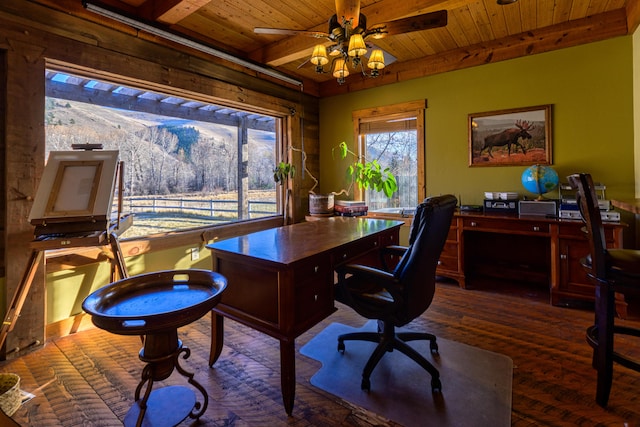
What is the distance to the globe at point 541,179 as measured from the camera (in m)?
3.09

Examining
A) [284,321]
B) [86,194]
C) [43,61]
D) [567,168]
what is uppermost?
[43,61]

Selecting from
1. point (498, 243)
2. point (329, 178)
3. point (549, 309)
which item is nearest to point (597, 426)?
point (549, 309)

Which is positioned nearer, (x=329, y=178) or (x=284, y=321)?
(x=284, y=321)

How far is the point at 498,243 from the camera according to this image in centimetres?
370

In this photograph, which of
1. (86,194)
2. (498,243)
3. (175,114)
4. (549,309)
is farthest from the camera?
(498,243)

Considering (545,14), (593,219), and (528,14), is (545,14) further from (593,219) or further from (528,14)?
(593,219)

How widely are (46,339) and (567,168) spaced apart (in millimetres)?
4975

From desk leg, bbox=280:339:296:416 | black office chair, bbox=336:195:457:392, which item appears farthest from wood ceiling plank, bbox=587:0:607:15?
desk leg, bbox=280:339:296:416

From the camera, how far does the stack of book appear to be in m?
4.21

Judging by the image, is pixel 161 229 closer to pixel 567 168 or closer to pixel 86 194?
pixel 86 194

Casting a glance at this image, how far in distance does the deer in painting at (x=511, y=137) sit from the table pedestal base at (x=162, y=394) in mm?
3667

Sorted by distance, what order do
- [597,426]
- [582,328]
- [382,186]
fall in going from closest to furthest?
[597,426], [582,328], [382,186]

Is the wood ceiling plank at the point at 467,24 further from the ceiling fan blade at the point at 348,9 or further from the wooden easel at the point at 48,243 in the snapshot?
the wooden easel at the point at 48,243

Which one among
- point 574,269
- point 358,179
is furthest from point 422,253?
point 358,179
